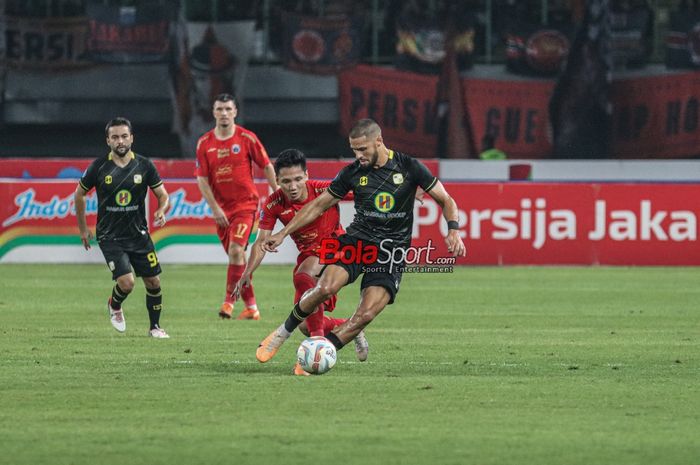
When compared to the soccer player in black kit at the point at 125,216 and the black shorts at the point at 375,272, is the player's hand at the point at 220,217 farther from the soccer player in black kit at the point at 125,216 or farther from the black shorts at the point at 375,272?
the black shorts at the point at 375,272

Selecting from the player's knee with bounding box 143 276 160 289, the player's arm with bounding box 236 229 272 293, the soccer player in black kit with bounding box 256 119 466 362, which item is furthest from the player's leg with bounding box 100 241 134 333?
the soccer player in black kit with bounding box 256 119 466 362

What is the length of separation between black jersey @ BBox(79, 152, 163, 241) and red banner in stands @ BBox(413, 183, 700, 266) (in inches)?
414

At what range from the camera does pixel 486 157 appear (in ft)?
127

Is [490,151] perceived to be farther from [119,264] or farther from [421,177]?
[421,177]

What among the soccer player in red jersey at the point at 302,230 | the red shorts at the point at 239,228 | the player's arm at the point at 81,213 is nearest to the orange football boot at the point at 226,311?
the red shorts at the point at 239,228

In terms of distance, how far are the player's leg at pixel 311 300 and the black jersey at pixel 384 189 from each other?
33cm

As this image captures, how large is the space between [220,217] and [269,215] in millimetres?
4037

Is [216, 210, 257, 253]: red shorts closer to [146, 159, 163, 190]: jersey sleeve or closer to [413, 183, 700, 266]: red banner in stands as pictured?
[146, 159, 163, 190]: jersey sleeve

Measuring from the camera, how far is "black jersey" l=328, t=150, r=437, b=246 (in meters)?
11.0

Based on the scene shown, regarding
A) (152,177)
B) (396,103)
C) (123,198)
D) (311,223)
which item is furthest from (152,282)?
(396,103)

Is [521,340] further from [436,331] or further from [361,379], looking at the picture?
[361,379]

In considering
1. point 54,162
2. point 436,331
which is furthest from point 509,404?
point 54,162

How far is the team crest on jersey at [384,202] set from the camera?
11047mm

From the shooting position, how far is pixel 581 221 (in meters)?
24.2
